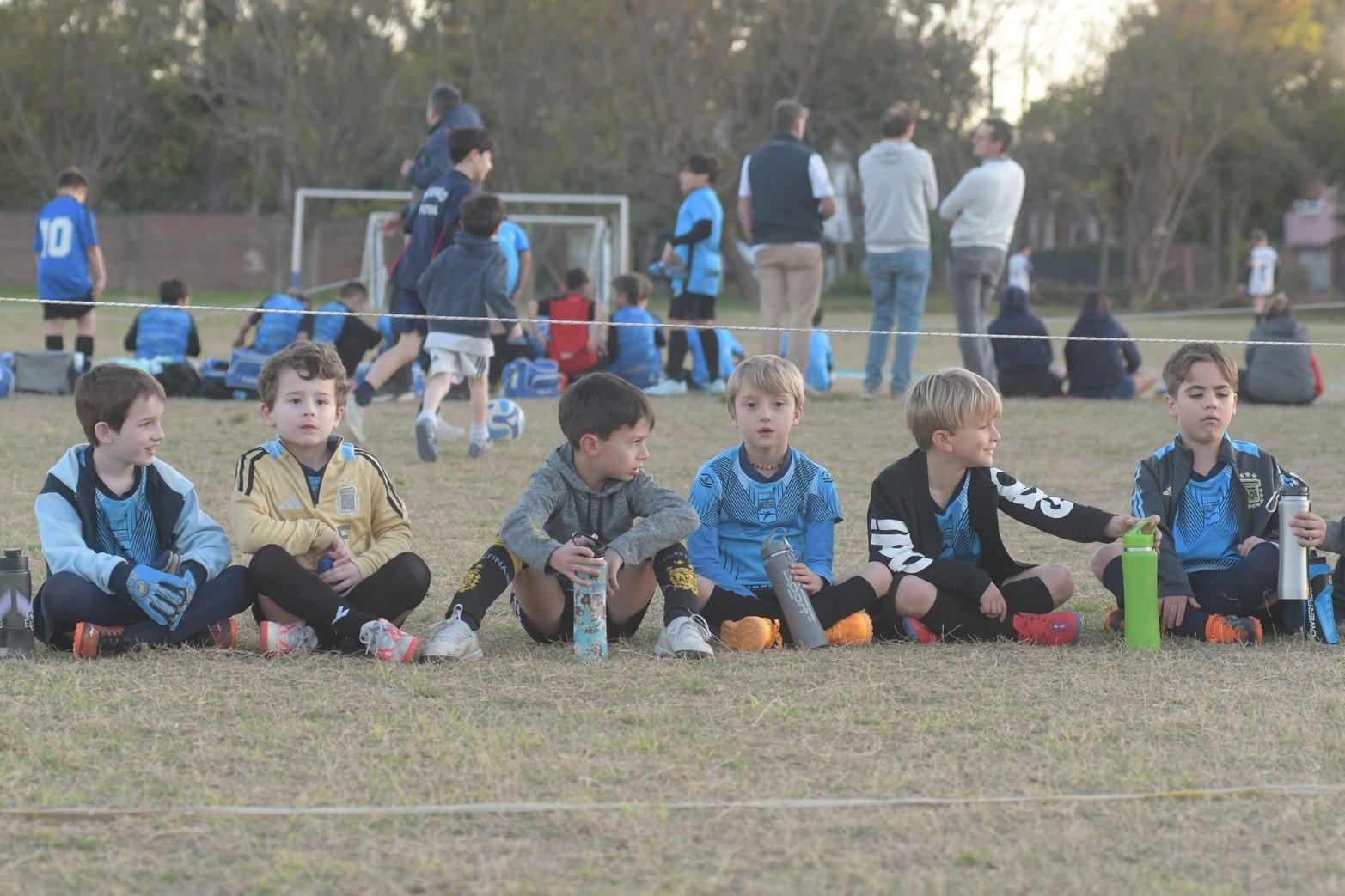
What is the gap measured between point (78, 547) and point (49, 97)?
4340 centimetres

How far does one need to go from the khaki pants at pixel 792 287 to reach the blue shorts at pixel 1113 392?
6.98 ft

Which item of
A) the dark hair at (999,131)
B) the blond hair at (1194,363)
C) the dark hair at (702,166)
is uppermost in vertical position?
the dark hair at (999,131)

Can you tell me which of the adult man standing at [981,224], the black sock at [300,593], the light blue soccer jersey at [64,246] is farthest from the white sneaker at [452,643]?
the light blue soccer jersey at [64,246]

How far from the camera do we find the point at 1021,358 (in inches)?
478

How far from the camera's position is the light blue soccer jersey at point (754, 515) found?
185 inches

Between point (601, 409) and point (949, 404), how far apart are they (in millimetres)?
1014

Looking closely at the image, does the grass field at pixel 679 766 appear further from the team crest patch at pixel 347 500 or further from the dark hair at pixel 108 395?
the dark hair at pixel 108 395

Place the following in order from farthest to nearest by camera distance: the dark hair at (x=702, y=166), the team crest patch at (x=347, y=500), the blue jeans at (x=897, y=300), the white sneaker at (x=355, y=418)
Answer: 1. the dark hair at (x=702, y=166)
2. the blue jeans at (x=897, y=300)
3. the white sneaker at (x=355, y=418)
4. the team crest patch at (x=347, y=500)

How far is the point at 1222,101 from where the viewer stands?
41.3 metres

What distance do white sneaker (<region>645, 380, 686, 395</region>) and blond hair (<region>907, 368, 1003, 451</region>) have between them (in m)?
7.76

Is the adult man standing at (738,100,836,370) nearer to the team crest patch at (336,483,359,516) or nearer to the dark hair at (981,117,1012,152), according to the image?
the dark hair at (981,117,1012,152)

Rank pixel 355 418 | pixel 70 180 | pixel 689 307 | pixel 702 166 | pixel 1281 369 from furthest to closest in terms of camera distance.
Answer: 1. pixel 689 307
2. pixel 702 166
3. pixel 70 180
4. pixel 1281 369
5. pixel 355 418

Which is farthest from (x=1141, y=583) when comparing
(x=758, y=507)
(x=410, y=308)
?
(x=410, y=308)

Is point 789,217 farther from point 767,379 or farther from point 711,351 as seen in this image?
point 767,379
